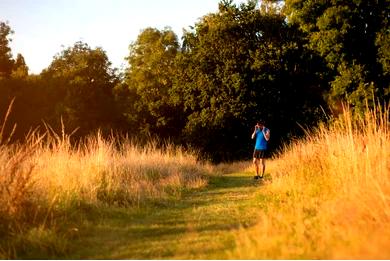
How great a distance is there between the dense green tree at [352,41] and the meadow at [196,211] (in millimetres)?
16984

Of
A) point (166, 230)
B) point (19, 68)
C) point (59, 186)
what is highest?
point (19, 68)

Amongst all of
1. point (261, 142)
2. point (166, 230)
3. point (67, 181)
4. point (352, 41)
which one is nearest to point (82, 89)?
point (352, 41)

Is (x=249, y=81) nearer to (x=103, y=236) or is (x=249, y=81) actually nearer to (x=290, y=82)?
→ (x=290, y=82)

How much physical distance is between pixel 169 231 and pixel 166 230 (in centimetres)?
10

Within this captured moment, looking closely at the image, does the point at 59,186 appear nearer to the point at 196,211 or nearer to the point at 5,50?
the point at 196,211

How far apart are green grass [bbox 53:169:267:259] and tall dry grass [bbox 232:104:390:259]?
410mm

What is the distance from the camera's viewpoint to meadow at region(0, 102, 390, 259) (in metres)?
5.77

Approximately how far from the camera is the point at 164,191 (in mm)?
12031

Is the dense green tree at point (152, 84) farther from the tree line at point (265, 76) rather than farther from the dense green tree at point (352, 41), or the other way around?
the dense green tree at point (352, 41)

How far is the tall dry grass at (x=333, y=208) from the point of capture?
529 centimetres

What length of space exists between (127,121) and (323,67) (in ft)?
49.9

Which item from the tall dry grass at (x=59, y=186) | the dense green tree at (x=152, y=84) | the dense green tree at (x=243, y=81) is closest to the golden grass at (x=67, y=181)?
the tall dry grass at (x=59, y=186)

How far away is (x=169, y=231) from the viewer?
729 centimetres

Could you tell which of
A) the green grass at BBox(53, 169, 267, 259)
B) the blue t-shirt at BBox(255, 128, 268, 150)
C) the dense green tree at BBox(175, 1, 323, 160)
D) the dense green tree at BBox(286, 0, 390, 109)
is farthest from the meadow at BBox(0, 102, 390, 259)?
the dense green tree at BBox(286, 0, 390, 109)
